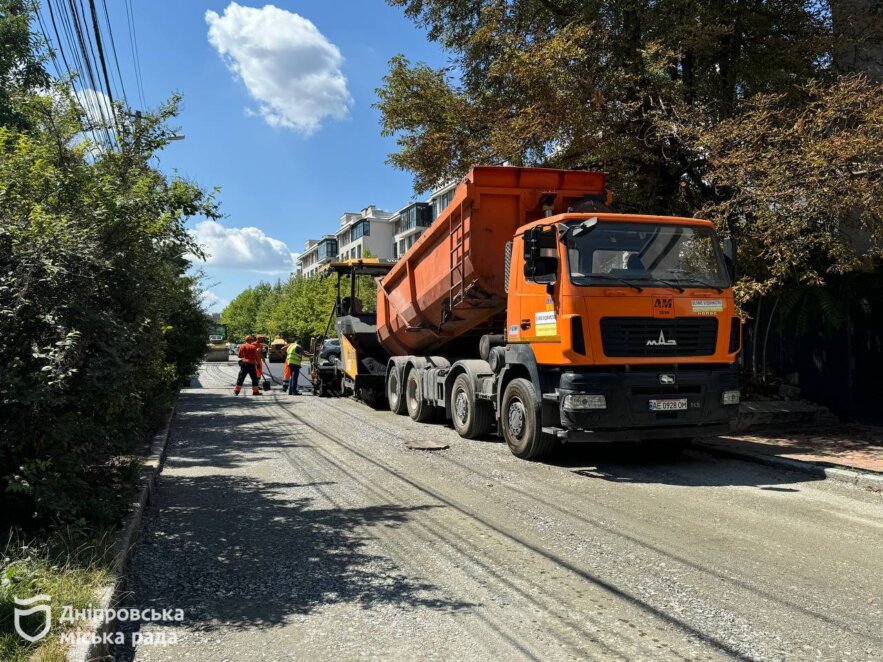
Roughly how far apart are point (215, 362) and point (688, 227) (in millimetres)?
52272

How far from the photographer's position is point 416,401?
12.6 meters

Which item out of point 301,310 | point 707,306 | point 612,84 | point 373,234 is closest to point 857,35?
point 612,84

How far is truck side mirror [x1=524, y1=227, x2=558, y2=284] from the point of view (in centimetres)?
778

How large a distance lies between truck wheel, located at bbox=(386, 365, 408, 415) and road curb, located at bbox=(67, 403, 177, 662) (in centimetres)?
592

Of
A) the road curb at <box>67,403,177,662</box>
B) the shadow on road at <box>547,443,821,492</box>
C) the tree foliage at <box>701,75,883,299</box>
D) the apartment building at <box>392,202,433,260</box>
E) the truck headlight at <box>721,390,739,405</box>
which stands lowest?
the road curb at <box>67,403,177,662</box>

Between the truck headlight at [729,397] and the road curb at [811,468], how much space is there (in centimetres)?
101

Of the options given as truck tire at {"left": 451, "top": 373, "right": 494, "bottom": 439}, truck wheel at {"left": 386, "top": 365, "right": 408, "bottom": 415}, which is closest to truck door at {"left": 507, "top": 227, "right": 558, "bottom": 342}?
truck tire at {"left": 451, "top": 373, "right": 494, "bottom": 439}

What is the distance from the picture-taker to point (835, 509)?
630 cm

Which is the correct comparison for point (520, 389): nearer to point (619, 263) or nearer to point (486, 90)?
point (619, 263)

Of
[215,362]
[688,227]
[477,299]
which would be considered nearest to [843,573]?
[688,227]

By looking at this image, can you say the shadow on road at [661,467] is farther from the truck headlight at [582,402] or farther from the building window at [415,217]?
the building window at [415,217]

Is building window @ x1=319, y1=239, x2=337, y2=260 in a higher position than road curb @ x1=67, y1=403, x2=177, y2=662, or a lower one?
higher

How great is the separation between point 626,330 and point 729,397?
5.18 feet

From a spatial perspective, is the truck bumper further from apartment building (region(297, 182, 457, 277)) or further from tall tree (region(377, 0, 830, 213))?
apartment building (region(297, 182, 457, 277))
